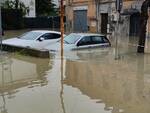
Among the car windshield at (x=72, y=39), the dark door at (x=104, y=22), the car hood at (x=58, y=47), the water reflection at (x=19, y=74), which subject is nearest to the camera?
the water reflection at (x=19, y=74)

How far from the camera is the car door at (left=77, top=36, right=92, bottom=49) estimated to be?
22.6 m

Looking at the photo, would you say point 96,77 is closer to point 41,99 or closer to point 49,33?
point 41,99

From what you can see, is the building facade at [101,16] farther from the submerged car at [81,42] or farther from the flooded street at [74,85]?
Answer: the flooded street at [74,85]

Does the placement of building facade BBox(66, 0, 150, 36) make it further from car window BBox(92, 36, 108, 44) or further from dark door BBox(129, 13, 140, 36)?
car window BBox(92, 36, 108, 44)

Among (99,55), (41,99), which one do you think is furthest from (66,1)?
(41,99)

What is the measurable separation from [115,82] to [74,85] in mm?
1490

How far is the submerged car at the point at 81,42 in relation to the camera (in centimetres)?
2252

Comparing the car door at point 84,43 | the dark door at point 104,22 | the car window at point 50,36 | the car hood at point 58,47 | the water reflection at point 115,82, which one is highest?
the dark door at point 104,22

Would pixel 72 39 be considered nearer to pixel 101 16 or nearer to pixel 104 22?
pixel 101 16

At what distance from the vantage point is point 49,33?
2456 centimetres

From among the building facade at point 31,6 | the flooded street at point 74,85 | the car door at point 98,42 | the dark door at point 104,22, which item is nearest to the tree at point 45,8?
the building facade at point 31,6

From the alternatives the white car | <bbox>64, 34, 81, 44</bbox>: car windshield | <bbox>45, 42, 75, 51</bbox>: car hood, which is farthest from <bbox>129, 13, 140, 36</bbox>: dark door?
<bbox>45, 42, 75, 51</bbox>: car hood

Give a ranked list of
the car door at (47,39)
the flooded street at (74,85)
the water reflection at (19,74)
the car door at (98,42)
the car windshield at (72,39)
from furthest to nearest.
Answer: the car door at (47,39) → the car door at (98,42) → the car windshield at (72,39) → the water reflection at (19,74) → the flooded street at (74,85)

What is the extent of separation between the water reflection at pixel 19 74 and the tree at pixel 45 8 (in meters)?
45.3
